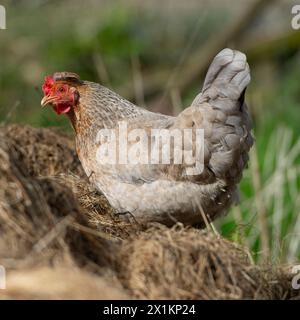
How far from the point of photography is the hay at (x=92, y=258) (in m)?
2.74

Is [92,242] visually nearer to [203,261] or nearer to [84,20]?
[203,261]

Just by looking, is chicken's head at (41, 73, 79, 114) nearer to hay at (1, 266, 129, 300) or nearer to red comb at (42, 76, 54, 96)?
red comb at (42, 76, 54, 96)

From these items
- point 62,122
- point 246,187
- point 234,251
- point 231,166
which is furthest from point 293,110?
point 234,251

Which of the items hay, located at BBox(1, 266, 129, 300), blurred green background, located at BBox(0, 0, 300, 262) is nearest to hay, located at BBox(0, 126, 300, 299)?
hay, located at BBox(1, 266, 129, 300)

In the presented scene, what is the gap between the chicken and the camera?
4281 mm

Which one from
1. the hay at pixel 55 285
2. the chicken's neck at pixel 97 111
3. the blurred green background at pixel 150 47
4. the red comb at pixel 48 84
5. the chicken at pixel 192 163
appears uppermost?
the blurred green background at pixel 150 47

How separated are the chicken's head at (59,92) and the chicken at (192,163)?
382 millimetres

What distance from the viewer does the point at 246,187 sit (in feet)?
26.0

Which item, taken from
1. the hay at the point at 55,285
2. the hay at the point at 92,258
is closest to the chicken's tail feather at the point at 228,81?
the hay at the point at 92,258

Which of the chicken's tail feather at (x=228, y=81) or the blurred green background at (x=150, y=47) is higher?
the blurred green background at (x=150, y=47)

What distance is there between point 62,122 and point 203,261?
2836 mm

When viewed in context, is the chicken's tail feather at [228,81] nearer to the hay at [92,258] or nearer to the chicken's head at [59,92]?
the chicken's head at [59,92]

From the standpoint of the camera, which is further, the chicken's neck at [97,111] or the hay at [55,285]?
the chicken's neck at [97,111]

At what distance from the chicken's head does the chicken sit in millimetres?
382
